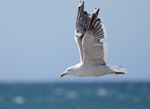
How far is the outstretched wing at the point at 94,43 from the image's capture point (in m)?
9.80

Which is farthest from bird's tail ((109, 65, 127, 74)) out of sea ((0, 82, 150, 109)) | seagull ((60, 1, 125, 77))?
sea ((0, 82, 150, 109))

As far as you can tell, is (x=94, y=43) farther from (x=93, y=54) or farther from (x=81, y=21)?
(x=81, y=21)

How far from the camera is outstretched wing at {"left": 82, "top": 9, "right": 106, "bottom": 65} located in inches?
386

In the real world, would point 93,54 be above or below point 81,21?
below

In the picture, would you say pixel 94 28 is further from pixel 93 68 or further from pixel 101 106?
pixel 101 106

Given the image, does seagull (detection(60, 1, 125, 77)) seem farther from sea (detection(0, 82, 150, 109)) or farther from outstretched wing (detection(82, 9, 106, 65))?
sea (detection(0, 82, 150, 109))

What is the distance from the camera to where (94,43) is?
32.8 feet

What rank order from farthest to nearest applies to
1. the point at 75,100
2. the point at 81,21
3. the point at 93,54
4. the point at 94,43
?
the point at 75,100 → the point at 81,21 → the point at 93,54 → the point at 94,43

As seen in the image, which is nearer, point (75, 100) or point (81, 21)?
point (81, 21)

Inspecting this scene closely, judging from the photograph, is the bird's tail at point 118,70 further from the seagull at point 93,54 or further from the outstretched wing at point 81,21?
the outstretched wing at point 81,21

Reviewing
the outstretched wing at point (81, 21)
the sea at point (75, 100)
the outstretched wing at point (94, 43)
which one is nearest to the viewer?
the outstretched wing at point (94, 43)

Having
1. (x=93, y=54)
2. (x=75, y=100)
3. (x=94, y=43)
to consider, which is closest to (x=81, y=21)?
(x=93, y=54)

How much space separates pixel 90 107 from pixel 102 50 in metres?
22.2

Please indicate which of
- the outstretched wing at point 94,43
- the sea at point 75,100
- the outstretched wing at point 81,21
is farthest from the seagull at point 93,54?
the sea at point 75,100
